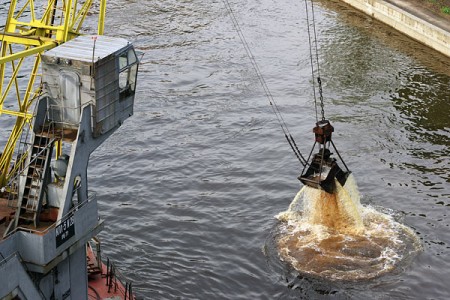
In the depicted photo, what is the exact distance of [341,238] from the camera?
3659cm

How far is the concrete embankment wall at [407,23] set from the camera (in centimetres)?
6091

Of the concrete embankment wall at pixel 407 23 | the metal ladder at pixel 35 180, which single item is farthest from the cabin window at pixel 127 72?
the concrete embankment wall at pixel 407 23

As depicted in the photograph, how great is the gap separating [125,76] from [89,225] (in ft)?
16.7

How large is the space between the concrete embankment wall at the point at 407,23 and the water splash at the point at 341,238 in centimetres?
2597

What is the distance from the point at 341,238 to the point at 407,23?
33.7 metres

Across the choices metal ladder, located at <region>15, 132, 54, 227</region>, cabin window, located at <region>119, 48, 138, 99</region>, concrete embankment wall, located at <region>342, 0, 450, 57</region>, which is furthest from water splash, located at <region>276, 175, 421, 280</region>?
concrete embankment wall, located at <region>342, 0, 450, 57</region>

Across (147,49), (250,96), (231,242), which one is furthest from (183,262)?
(147,49)

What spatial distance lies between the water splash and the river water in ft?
2.16

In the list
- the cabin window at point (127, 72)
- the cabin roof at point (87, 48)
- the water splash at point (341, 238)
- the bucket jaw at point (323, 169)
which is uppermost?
the cabin roof at point (87, 48)

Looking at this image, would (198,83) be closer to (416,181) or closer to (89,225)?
(416,181)

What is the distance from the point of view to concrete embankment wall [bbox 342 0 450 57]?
60906 mm

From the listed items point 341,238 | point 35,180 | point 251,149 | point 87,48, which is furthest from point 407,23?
point 35,180

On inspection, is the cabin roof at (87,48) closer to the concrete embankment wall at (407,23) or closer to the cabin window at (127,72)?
the cabin window at (127,72)

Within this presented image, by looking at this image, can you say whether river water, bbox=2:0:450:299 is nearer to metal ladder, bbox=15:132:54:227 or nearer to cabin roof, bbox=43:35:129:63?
metal ladder, bbox=15:132:54:227
